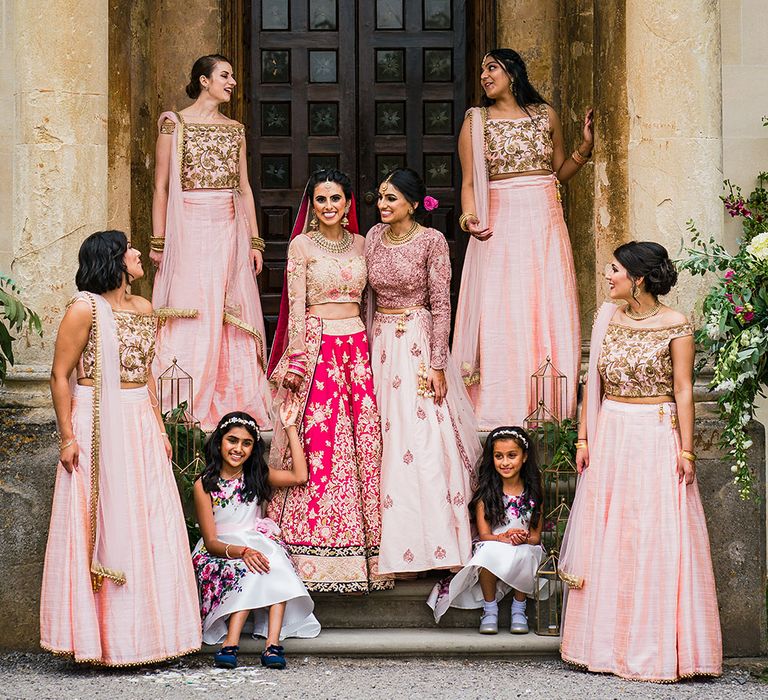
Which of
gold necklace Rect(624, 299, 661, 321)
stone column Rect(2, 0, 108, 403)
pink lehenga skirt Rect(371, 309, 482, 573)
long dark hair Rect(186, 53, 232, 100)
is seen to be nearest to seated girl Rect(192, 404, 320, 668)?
pink lehenga skirt Rect(371, 309, 482, 573)

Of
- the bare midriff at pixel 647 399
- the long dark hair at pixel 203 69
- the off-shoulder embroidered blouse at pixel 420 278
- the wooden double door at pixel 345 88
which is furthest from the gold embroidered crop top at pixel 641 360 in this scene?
the wooden double door at pixel 345 88

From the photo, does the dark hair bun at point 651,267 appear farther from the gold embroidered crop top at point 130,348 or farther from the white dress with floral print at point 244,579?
the gold embroidered crop top at point 130,348

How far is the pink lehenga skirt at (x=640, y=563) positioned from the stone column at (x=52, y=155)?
2.76m

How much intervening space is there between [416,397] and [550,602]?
115 cm

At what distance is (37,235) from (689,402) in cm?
327

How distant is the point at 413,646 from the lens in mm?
6254

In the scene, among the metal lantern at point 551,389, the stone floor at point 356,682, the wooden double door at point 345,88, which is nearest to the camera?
the stone floor at point 356,682

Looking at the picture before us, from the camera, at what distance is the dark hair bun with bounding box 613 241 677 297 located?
20.0ft

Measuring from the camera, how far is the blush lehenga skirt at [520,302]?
7.47 metres

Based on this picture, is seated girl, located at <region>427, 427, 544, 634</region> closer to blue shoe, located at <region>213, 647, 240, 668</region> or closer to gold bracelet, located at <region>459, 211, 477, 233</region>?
blue shoe, located at <region>213, 647, 240, 668</region>

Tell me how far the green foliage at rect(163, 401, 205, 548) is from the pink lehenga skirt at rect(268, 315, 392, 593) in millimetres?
385

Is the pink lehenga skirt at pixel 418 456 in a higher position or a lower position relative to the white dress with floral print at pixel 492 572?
higher

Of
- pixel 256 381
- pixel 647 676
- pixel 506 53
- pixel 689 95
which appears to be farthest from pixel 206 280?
pixel 647 676

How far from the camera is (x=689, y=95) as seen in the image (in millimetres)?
6980
